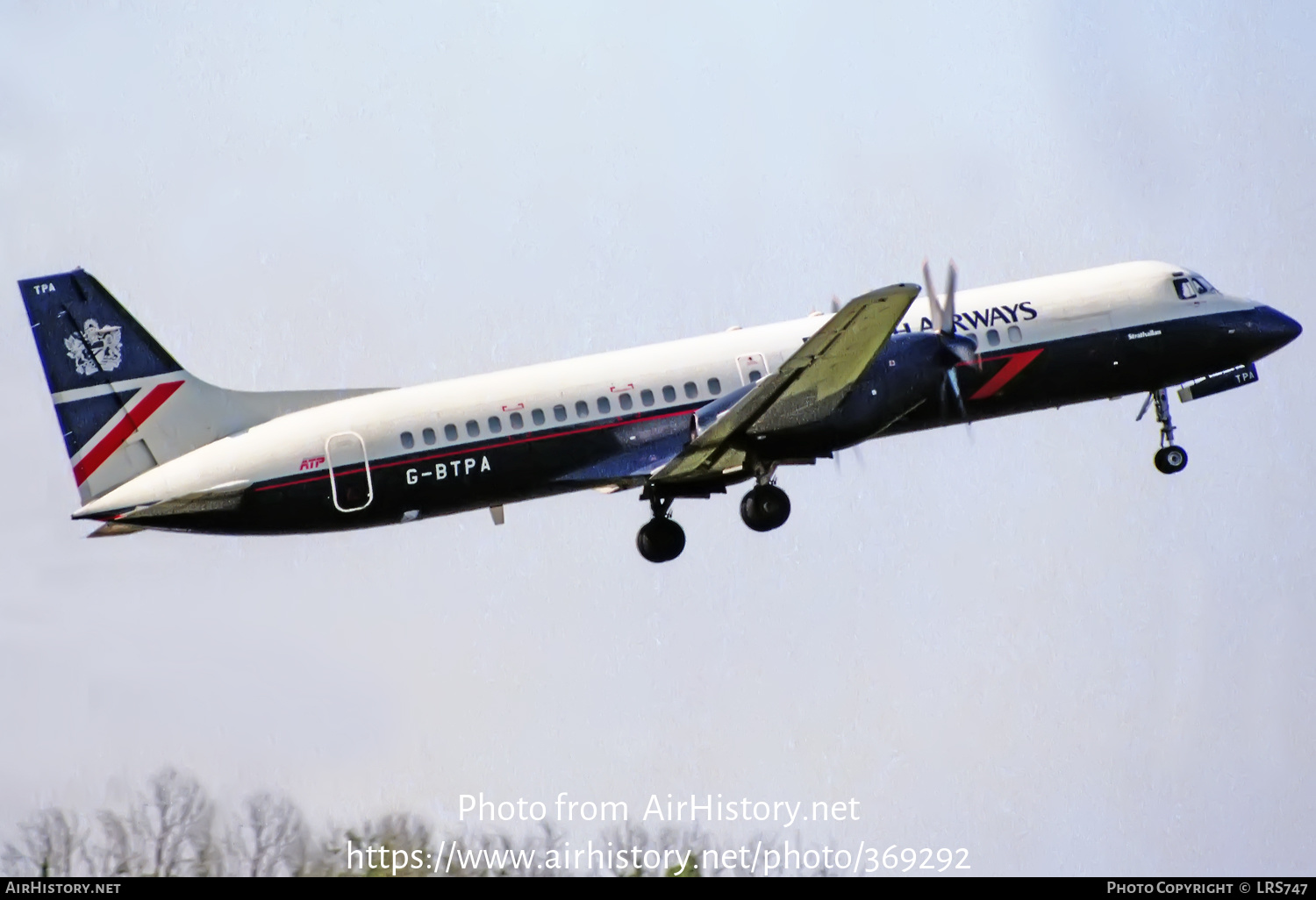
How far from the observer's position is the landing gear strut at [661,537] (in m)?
40.1

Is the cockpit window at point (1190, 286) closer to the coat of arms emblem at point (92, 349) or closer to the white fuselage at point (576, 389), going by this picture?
the white fuselage at point (576, 389)

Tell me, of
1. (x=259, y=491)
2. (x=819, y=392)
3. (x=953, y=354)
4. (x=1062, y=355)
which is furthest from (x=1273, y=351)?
(x=259, y=491)

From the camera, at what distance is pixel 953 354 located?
126 feet

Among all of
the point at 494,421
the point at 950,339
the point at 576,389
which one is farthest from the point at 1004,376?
the point at 494,421

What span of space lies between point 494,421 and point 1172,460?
14.2 meters

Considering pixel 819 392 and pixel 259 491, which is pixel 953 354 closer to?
pixel 819 392

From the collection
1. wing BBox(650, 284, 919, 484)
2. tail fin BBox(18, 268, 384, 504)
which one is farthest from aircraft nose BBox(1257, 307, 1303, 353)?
tail fin BBox(18, 268, 384, 504)

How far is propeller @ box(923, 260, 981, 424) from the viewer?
126 ft

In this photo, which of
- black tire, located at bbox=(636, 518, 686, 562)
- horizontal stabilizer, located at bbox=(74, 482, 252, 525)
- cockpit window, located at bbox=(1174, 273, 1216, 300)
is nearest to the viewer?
horizontal stabilizer, located at bbox=(74, 482, 252, 525)

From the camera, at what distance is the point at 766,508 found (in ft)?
126

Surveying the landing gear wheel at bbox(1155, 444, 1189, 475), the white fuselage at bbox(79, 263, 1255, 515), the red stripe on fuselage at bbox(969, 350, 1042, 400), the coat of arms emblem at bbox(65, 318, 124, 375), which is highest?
the coat of arms emblem at bbox(65, 318, 124, 375)

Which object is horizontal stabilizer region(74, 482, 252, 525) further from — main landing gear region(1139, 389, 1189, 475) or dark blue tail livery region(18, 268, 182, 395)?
main landing gear region(1139, 389, 1189, 475)

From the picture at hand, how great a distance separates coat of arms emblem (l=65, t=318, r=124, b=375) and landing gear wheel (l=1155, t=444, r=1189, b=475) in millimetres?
20170

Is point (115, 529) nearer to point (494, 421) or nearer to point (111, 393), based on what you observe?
point (111, 393)
